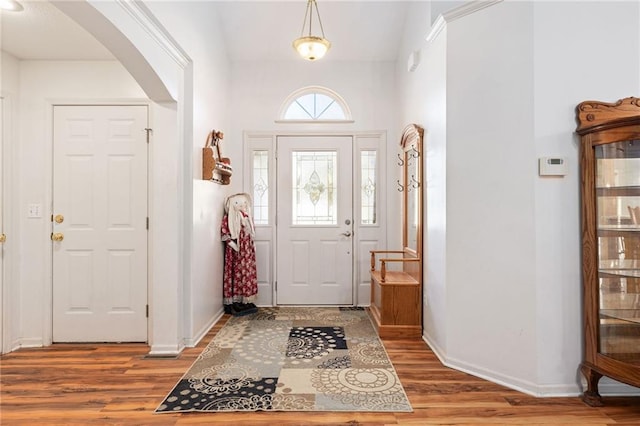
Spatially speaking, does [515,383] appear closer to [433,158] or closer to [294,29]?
[433,158]

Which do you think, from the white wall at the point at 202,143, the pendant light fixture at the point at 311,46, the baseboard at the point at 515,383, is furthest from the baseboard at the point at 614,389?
the pendant light fixture at the point at 311,46

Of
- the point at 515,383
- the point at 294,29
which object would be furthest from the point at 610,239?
the point at 294,29

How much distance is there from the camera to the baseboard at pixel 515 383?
7.64 feet

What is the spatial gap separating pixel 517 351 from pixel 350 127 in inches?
120

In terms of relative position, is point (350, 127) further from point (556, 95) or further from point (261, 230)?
point (556, 95)

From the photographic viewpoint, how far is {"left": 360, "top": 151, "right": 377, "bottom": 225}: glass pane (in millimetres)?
4543

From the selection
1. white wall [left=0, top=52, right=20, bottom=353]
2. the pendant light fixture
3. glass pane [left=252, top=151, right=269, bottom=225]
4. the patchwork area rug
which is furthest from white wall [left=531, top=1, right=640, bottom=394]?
white wall [left=0, top=52, right=20, bottom=353]

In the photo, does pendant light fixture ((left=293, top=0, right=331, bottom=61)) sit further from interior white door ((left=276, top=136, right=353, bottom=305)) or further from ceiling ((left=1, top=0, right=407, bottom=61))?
interior white door ((left=276, top=136, right=353, bottom=305))

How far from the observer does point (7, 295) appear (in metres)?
3.07

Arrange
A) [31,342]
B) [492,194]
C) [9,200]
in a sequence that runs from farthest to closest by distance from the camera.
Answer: [31,342]
[9,200]
[492,194]

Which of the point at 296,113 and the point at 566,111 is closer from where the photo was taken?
the point at 566,111

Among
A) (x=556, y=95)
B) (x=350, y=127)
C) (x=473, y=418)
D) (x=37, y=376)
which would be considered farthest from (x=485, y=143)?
(x=37, y=376)

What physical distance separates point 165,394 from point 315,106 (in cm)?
353

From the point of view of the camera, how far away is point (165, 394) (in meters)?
2.31
